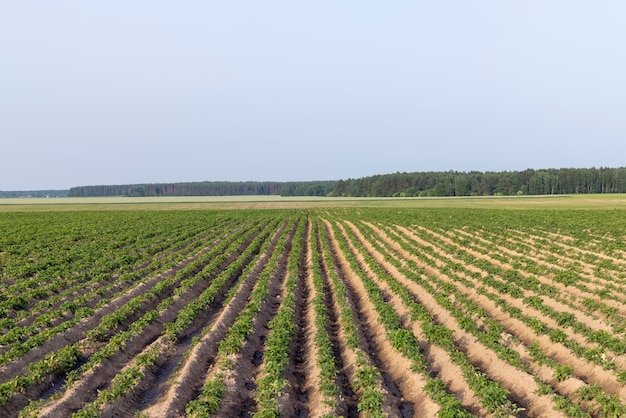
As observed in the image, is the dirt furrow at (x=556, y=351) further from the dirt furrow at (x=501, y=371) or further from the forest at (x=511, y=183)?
the forest at (x=511, y=183)

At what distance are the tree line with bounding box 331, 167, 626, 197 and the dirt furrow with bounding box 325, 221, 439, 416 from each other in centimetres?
13681

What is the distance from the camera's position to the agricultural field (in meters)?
8.75

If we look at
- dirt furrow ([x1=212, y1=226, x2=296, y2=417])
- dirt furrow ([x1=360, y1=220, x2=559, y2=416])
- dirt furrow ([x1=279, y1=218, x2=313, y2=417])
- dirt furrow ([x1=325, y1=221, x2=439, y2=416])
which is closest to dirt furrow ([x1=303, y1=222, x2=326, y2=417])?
dirt furrow ([x1=279, y1=218, x2=313, y2=417])

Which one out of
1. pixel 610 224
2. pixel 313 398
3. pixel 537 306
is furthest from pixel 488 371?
pixel 610 224

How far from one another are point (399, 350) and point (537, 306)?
5.67 m

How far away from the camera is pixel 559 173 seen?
14575cm

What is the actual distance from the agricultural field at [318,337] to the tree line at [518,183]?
127 m

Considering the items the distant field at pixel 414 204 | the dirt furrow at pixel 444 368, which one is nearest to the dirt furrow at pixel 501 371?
the dirt furrow at pixel 444 368

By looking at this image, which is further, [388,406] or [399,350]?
[399,350]

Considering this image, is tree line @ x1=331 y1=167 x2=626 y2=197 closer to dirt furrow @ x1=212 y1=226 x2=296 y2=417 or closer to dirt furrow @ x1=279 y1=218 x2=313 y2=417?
dirt furrow @ x1=279 y1=218 x2=313 y2=417

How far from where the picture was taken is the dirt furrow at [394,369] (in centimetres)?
Answer: 880

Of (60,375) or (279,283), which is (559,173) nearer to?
(279,283)

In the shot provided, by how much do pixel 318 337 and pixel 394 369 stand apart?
2110mm

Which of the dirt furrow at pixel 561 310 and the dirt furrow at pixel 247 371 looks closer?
the dirt furrow at pixel 247 371
